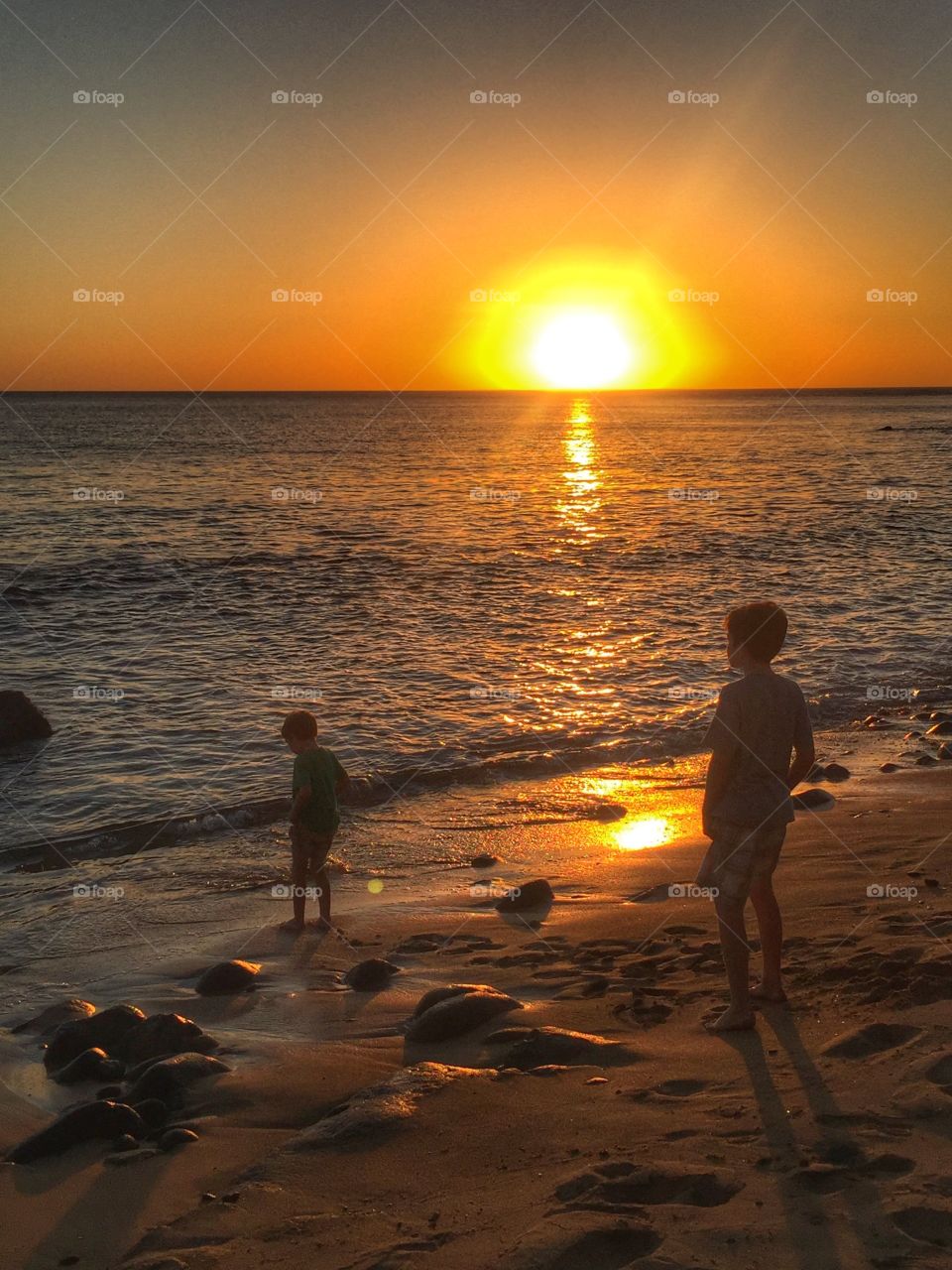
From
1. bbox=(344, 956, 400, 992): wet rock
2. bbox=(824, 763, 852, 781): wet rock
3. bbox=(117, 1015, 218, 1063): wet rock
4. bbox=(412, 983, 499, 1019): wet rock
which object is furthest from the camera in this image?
bbox=(824, 763, 852, 781): wet rock

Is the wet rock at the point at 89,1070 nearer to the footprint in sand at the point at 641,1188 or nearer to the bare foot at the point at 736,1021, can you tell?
the footprint in sand at the point at 641,1188

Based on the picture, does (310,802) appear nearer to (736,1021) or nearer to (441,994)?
(441,994)

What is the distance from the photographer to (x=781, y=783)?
4.96 meters

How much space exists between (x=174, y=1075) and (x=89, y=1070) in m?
0.49

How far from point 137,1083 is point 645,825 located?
5261 mm

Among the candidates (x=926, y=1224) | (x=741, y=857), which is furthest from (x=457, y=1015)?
(x=926, y=1224)

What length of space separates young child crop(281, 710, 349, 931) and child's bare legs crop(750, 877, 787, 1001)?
3.24m

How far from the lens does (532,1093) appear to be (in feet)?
14.6

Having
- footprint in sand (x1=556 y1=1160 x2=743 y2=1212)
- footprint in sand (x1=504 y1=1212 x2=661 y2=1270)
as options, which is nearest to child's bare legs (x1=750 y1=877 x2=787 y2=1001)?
footprint in sand (x1=556 y1=1160 x2=743 y2=1212)

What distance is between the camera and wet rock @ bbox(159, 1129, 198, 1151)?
4.38m

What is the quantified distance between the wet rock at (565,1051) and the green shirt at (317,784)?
293 centimetres

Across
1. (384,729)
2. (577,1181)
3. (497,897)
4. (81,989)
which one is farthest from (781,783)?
(384,729)

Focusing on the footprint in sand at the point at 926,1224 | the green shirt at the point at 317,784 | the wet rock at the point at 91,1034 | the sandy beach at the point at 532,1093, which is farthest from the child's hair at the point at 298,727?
the footprint in sand at the point at 926,1224

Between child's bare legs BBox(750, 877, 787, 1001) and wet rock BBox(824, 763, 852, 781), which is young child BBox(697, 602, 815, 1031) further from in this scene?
wet rock BBox(824, 763, 852, 781)
